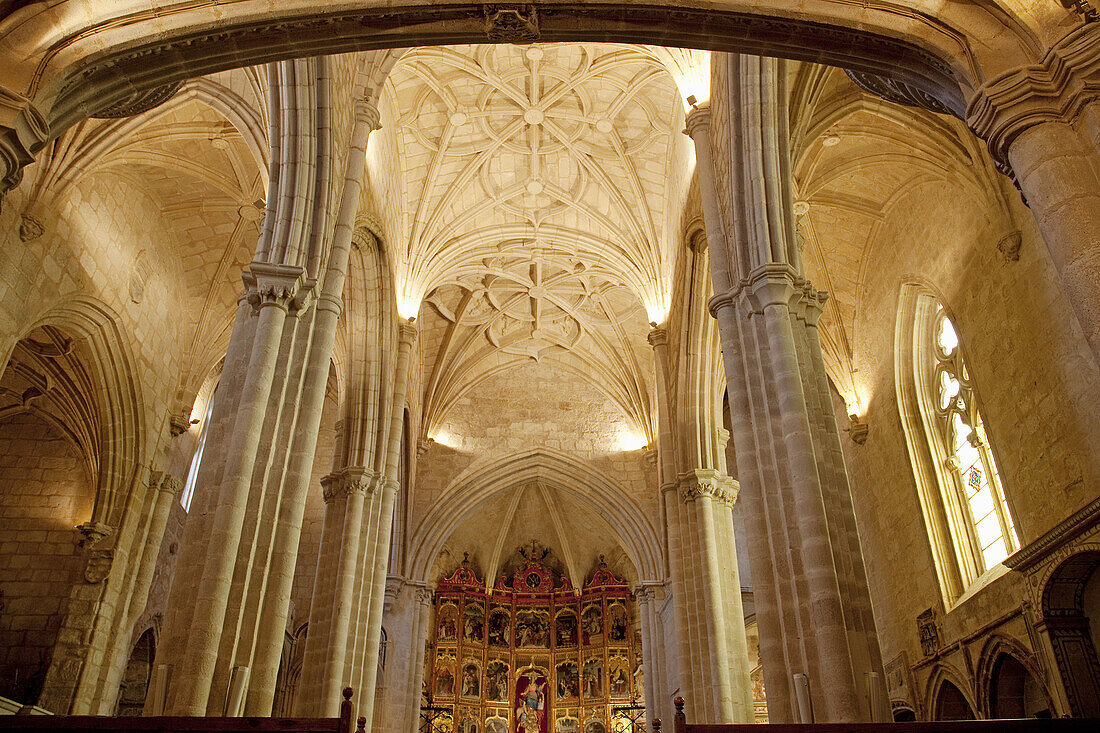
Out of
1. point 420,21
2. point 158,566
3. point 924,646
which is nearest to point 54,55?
point 420,21

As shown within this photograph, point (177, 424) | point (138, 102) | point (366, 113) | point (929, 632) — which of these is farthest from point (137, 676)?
point (929, 632)

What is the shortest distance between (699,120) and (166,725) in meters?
9.65

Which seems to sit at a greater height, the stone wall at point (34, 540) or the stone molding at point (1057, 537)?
the stone wall at point (34, 540)

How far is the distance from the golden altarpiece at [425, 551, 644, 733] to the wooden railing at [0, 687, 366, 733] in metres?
19.1

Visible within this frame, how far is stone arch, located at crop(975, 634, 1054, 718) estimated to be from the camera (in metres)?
10.9

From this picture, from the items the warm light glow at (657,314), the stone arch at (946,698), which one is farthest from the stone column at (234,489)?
the stone arch at (946,698)

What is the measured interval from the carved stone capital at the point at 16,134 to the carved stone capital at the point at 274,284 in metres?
3.65

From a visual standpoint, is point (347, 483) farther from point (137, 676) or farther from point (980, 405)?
point (980, 405)

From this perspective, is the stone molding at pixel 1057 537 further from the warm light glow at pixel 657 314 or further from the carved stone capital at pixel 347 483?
the carved stone capital at pixel 347 483

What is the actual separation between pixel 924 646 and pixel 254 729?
466 inches

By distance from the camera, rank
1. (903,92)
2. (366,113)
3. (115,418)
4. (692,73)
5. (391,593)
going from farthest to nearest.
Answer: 1. (391,593)
2. (115,418)
3. (692,73)
4. (366,113)
5. (903,92)

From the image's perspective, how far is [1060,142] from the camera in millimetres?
5078

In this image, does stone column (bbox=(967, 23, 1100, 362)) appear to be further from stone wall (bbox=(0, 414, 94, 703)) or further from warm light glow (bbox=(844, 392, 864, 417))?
stone wall (bbox=(0, 414, 94, 703))

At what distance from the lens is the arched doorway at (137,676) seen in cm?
1597
